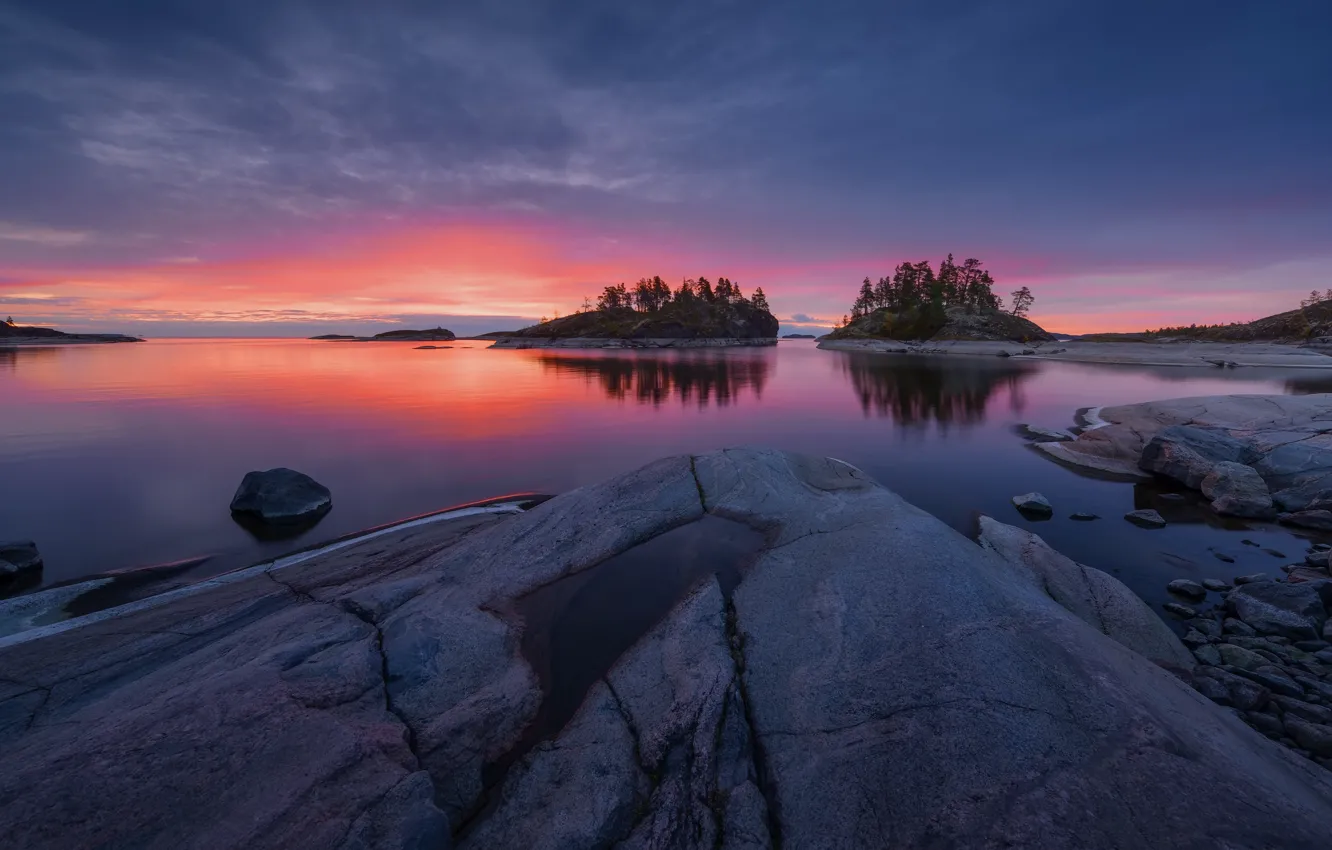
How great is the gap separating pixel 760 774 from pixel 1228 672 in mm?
9054

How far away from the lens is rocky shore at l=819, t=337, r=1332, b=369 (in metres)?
79.6

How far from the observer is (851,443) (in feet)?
101

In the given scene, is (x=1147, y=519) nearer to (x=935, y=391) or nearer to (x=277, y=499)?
(x=277, y=499)

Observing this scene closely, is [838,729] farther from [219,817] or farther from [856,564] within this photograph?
[219,817]

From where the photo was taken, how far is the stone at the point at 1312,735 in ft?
21.9

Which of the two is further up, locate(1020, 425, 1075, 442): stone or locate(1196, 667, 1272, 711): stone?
locate(1196, 667, 1272, 711): stone

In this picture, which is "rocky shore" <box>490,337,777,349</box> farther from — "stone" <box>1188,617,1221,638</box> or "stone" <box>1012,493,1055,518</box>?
"stone" <box>1188,617,1221,638</box>

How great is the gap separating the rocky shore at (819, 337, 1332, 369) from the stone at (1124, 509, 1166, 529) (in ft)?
305

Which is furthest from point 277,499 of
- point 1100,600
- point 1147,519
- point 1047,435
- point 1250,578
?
point 1047,435

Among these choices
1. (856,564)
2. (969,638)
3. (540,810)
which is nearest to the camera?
(540,810)

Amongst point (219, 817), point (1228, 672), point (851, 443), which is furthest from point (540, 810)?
point (851, 443)

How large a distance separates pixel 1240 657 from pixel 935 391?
4899 cm

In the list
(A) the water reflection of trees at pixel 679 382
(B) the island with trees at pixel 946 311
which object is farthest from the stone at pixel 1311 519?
(B) the island with trees at pixel 946 311

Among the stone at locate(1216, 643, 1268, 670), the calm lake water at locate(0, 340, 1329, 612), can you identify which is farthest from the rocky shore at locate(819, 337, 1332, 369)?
the stone at locate(1216, 643, 1268, 670)
